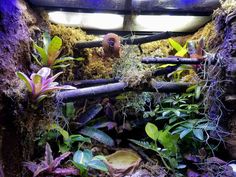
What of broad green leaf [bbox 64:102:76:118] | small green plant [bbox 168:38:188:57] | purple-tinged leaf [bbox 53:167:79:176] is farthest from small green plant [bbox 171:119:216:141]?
broad green leaf [bbox 64:102:76:118]

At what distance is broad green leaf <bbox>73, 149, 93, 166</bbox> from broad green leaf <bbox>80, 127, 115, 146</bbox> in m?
0.19

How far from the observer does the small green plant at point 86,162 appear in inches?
77.0

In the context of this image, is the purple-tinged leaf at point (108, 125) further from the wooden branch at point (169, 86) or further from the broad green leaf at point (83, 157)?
the wooden branch at point (169, 86)

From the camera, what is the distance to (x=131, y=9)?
2.39 meters

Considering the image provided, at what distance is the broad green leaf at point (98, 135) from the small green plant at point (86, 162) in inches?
8.4

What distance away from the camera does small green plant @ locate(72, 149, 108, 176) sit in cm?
196

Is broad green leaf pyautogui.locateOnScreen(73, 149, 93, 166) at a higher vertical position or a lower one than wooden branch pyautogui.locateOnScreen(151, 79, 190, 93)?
lower

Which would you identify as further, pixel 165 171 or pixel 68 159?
pixel 68 159

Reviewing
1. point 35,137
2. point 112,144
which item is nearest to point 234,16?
point 112,144

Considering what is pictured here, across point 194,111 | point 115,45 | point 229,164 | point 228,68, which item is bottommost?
point 229,164

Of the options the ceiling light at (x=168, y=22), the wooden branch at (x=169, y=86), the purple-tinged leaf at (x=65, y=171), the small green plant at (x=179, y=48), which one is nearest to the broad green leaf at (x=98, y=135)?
the purple-tinged leaf at (x=65, y=171)

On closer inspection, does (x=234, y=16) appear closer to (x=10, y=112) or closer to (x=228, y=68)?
(x=228, y=68)

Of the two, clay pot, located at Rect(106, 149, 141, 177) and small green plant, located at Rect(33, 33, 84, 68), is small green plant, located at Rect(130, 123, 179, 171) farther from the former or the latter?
small green plant, located at Rect(33, 33, 84, 68)

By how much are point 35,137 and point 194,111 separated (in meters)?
1.38
